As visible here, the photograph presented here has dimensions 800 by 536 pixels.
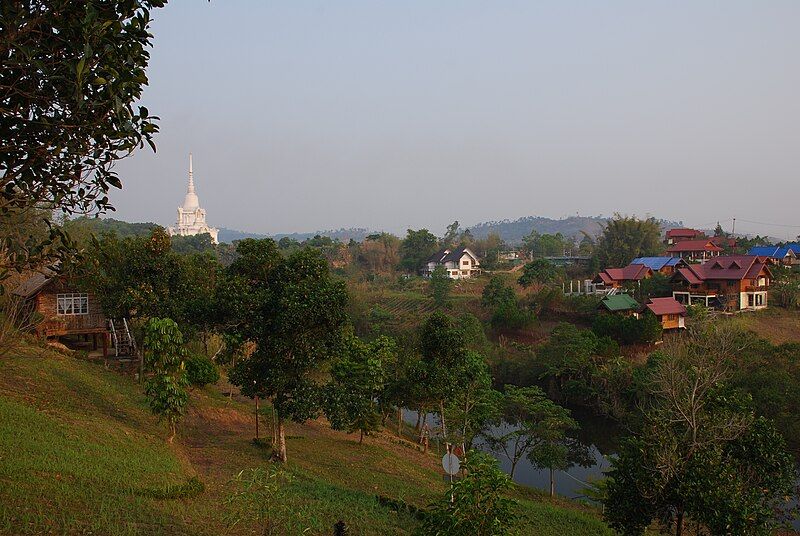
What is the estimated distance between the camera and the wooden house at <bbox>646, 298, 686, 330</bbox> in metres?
31.0

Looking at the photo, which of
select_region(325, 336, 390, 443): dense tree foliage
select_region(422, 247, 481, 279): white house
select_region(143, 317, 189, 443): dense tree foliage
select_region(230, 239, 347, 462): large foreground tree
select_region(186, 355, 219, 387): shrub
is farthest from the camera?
select_region(422, 247, 481, 279): white house

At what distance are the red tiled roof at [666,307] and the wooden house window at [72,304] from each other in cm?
2725

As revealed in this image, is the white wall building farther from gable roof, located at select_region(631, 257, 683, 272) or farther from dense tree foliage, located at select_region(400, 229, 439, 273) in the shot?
gable roof, located at select_region(631, 257, 683, 272)

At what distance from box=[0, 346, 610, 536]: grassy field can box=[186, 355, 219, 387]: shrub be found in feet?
1.54

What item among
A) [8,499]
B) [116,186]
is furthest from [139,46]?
[8,499]

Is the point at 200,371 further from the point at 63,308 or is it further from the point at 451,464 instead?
the point at 451,464

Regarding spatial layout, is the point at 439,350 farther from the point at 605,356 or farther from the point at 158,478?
the point at 605,356

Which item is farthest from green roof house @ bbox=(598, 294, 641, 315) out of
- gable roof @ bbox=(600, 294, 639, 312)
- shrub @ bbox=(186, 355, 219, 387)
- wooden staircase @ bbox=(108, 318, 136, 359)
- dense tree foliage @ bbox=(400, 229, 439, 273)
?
dense tree foliage @ bbox=(400, 229, 439, 273)

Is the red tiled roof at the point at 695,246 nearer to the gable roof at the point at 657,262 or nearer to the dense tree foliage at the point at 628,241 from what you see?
the dense tree foliage at the point at 628,241

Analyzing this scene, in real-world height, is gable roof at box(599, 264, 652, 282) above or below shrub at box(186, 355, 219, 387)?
above

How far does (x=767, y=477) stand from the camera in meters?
9.62

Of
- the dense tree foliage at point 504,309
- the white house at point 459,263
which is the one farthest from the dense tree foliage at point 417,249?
the dense tree foliage at point 504,309

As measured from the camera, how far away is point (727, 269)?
34.9m

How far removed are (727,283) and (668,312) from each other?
6.35 metres
